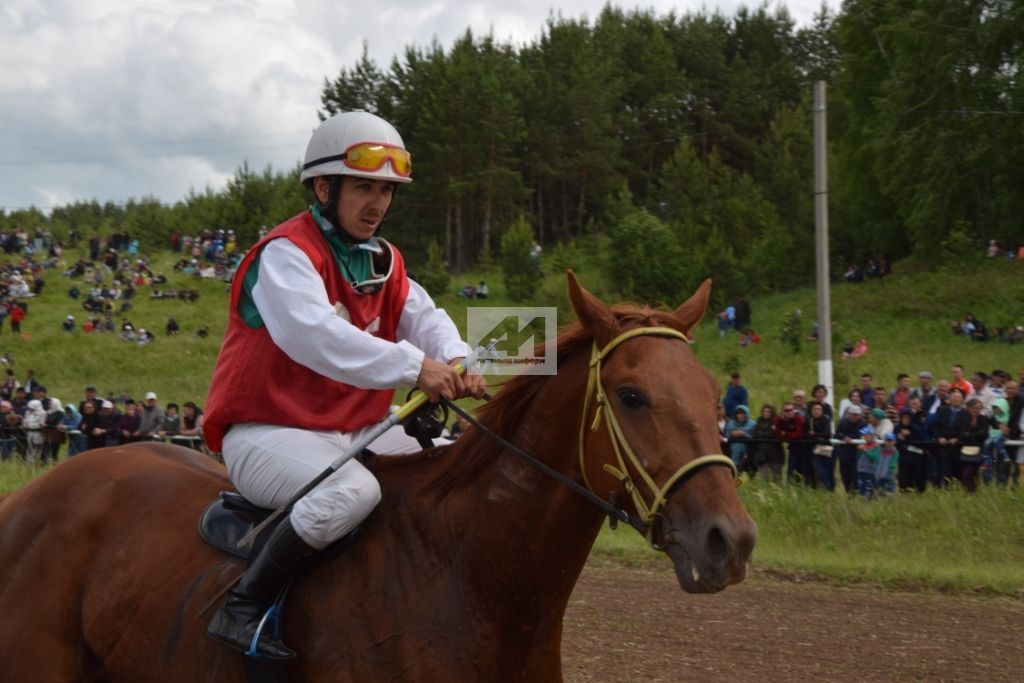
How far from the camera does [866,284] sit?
144 feet

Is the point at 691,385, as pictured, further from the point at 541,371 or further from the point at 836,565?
the point at 836,565

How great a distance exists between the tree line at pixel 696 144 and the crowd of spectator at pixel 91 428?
79.7ft

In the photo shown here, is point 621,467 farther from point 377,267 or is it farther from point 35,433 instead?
point 35,433

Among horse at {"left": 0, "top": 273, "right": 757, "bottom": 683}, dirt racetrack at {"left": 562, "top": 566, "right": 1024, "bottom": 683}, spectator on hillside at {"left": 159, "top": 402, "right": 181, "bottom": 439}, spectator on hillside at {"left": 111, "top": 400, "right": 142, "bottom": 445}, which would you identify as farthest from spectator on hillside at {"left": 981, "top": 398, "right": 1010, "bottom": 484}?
spectator on hillside at {"left": 111, "top": 400, "right": 142, "bottom": 445}

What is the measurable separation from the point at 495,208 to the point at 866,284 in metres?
20.0

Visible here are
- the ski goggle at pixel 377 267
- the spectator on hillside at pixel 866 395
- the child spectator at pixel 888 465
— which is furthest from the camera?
the spectator on hillside at pixel 866 395

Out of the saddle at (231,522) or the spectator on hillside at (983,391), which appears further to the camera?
the spectator on hillside at (983,391)

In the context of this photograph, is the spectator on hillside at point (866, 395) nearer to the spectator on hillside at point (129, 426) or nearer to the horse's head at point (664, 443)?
the spectator on hillside at point (129, 426)

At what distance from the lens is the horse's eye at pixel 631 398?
10.7 feet

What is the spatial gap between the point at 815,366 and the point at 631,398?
95.4 ft

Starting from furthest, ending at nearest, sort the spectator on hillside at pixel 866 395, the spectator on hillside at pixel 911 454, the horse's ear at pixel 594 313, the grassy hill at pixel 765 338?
the grassy hill at pixel 765 338
the spectator on hillside at pixel 866 395
the spectator on hillside at pixel 911 454
the horse's ear at pixel 594 313

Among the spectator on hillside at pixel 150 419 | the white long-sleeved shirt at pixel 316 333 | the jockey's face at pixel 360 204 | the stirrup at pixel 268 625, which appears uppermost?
the jockey's face at pixel 360 204

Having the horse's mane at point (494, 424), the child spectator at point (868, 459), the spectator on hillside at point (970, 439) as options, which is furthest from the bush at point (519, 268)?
the horse's mane at point (494, 424)

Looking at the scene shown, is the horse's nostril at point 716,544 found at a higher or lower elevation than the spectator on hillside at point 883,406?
higher
